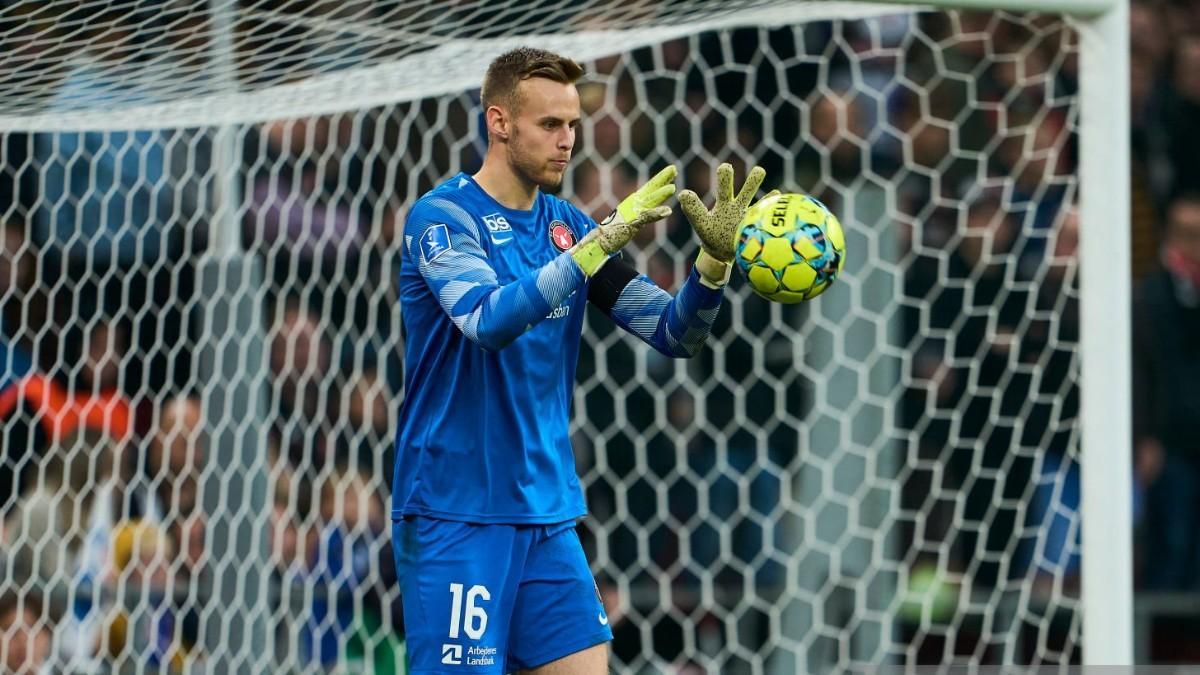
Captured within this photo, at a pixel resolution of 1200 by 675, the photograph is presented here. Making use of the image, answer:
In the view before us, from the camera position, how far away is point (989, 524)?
555 cm

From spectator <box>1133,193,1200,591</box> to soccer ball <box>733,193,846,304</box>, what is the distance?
3.17 metres

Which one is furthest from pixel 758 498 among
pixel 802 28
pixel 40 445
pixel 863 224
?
pixel 40 445

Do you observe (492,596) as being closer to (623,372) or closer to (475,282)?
(475,282)

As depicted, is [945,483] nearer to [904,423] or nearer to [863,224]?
[904,423]

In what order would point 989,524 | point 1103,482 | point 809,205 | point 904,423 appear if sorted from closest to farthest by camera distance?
point 809,205, point 1103,482, point 989,524, point 904,423

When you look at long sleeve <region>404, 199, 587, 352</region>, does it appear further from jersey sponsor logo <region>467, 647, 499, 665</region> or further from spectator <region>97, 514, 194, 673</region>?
spectator <region>97, 514, 194, 673</region>

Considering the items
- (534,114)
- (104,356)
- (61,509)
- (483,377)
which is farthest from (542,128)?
(61,509)

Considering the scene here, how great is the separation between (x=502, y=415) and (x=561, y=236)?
0.41 metres

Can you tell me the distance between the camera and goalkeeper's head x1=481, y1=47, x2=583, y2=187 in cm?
334

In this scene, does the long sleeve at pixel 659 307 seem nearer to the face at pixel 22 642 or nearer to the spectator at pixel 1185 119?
the face at pixel 22 642

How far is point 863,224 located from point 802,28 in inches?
44.8

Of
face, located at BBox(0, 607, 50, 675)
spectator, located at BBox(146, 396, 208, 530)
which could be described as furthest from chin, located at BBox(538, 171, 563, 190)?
face, located at BBox(0, 607, 50, 675)

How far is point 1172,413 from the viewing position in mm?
6074

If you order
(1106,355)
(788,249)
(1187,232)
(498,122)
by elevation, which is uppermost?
(1187,232)
